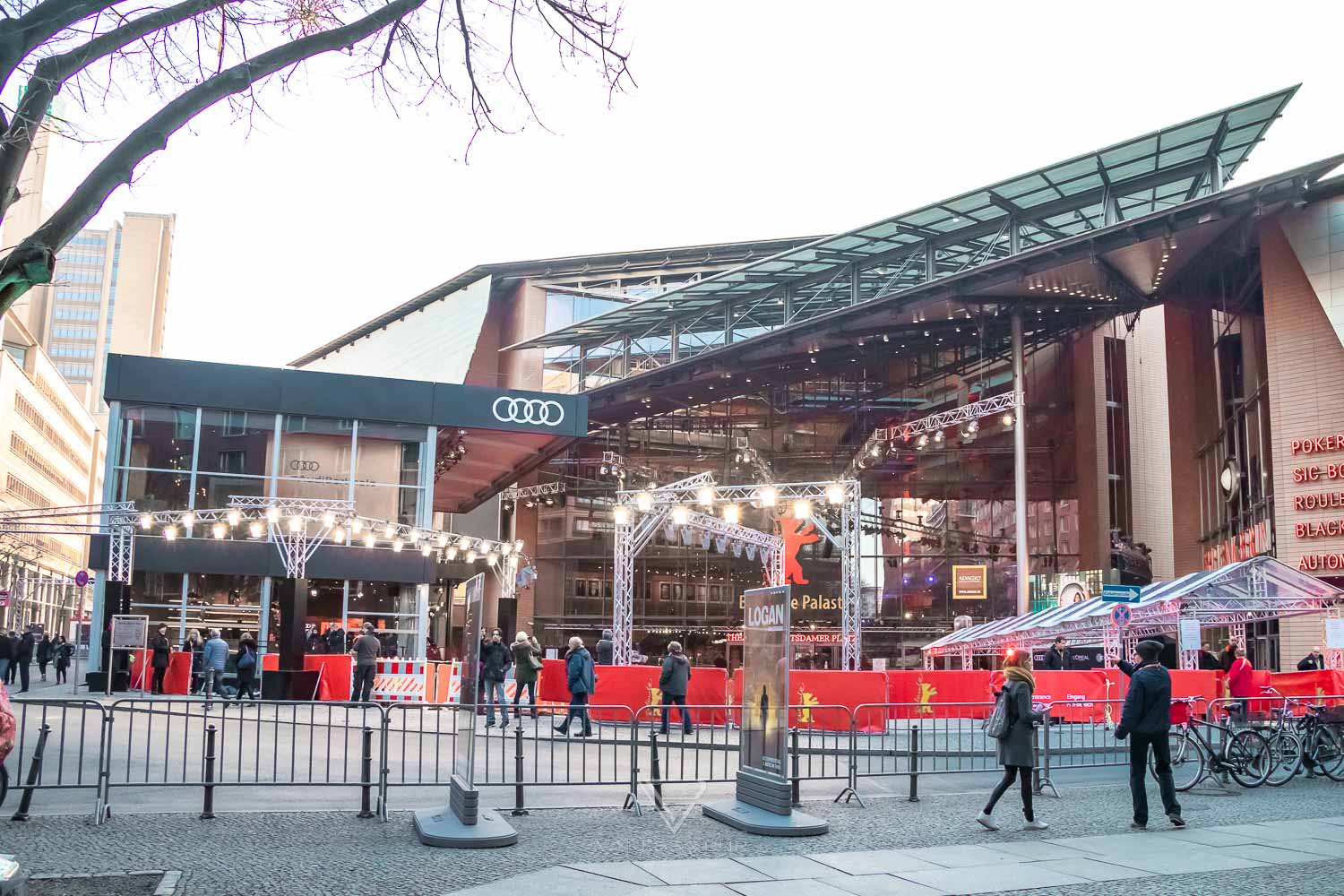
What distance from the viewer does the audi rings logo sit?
3450 centimetres

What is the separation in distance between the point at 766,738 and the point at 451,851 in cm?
316

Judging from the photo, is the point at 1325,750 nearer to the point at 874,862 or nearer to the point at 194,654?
the point at 874,862

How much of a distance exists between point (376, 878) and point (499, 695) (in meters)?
16.8

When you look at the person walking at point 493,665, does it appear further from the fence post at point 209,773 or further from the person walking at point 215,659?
the fence post at point 209,773

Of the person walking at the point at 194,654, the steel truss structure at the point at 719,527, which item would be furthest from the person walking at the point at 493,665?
the person walking at the point at 194,654

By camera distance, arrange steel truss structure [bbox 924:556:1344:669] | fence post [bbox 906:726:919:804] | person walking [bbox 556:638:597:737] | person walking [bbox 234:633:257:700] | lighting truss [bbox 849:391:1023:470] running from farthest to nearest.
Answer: lighting truss [bbox 849:391:1023:470] → person walking [bbox 234:633:257:700] → steel truss structure [bbox 924:556:1344:669] → person walking [bbox 556:638:597:737] → fence post [bbox 906:726:919:804]

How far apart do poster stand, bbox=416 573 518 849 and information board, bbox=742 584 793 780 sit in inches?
97.4

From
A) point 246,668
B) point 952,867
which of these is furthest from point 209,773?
point 246,668

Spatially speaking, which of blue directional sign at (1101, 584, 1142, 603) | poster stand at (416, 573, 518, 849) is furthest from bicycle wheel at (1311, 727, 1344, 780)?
poster stand at (416, 573, 518, 849)

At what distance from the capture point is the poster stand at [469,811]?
9.47 m

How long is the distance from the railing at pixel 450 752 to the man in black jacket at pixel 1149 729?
1.10 m

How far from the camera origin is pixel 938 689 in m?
24.0

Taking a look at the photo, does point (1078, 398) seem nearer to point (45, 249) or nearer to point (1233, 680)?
point (1233, 680)

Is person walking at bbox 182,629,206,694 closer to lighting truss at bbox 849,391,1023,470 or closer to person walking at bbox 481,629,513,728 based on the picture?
person walking at bbox 481,629,513,728
